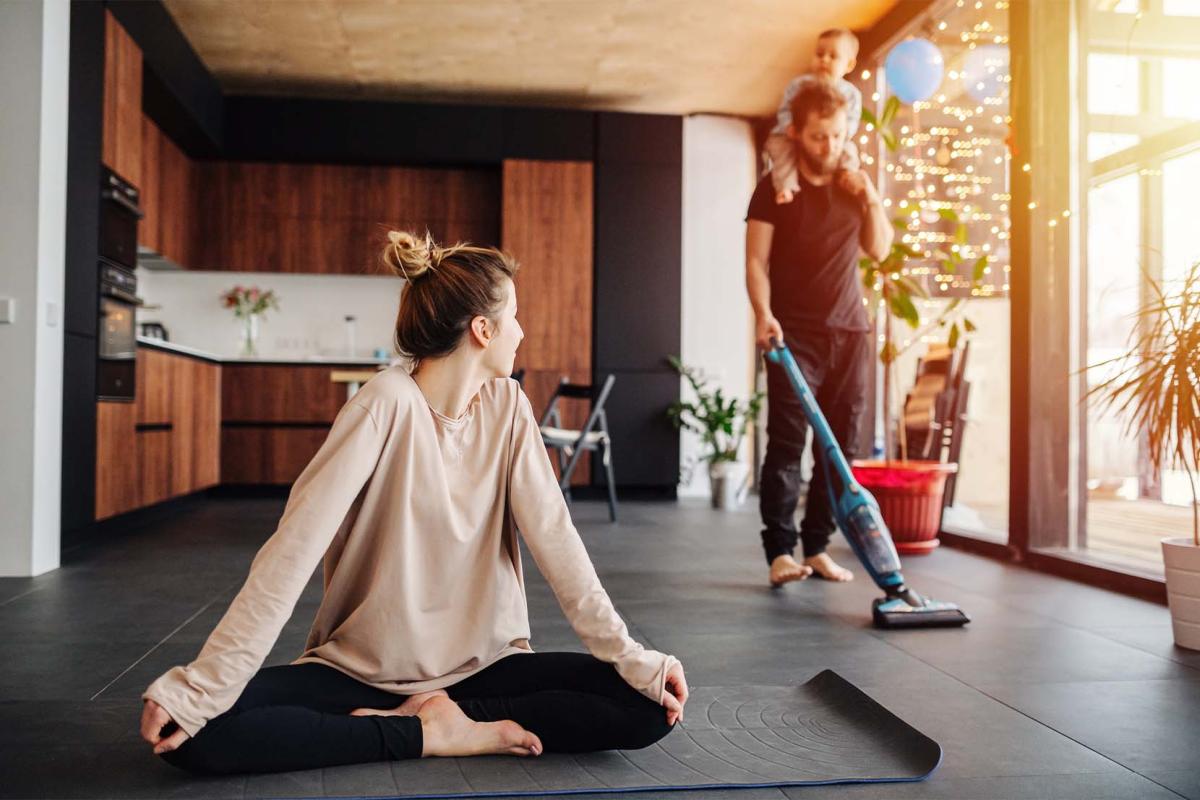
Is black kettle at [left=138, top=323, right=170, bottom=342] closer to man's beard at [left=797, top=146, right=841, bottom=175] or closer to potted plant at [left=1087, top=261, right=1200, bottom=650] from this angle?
man's beard at [left=797, top=146, right=841, bottom=175]

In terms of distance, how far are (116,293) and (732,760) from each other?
363 centimetres

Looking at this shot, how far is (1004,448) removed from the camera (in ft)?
13.7

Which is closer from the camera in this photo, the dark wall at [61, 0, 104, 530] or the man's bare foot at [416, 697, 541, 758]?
the man's bare foot at [416, 697, 541, 758]

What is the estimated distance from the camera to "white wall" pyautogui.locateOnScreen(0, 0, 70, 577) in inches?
134

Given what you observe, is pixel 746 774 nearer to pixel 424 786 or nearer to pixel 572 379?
pixel 424 786

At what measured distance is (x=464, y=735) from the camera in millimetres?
1549

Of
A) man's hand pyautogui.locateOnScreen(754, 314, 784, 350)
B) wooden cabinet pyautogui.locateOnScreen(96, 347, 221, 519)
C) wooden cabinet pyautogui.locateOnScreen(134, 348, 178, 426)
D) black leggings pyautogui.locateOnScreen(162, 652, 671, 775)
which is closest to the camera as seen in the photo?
black leggings pyautogui.locateOnScreen(162, 652, 671, 775)

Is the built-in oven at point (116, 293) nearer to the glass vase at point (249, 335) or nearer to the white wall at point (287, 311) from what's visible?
the glass vase at point (249, 335)

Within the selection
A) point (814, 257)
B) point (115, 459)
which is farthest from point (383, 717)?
point (115, 459)

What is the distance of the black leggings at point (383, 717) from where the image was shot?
4.68 ft

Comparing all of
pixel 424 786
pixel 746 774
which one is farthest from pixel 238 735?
pixel 746 774

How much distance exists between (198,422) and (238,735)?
5016mm

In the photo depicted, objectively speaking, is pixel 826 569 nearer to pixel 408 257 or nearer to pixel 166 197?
pixel 408 257

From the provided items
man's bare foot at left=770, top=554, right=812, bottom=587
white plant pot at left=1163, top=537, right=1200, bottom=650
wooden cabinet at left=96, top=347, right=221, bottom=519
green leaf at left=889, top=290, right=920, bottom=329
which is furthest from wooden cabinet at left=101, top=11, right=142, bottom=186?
white plant pot at left=1163, top=537, right=1200, bottom=650
